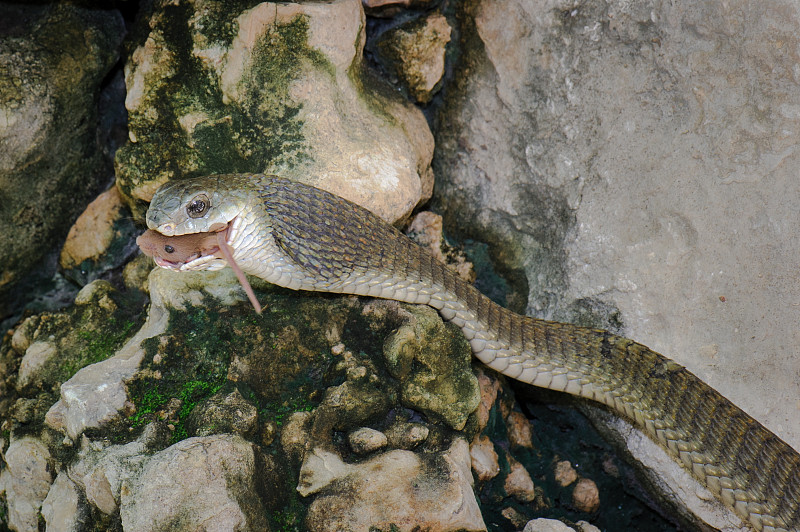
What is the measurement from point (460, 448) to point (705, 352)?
5.32 ft

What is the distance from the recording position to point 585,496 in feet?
13.5

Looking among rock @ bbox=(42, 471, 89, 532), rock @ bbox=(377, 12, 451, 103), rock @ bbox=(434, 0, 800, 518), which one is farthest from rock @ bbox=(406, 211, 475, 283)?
rock @ bbox=(42, 471, 89, 532)

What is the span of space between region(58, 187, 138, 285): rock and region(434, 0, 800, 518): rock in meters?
2.58

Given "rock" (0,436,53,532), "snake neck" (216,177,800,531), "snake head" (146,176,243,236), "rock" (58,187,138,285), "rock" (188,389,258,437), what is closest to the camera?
"rock" (188,389,258,437)

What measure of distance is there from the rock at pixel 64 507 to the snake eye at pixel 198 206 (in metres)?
1.40

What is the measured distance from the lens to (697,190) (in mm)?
3941

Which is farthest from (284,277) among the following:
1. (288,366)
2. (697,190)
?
(697,190)

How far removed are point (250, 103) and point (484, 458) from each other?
2426 millimetres

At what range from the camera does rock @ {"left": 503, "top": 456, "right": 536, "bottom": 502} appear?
3.88 meters

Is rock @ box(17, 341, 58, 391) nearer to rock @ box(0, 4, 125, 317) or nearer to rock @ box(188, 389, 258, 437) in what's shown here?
rock @ box(0, 4, 125, 317)

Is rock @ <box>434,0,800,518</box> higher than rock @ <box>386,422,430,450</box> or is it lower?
higher

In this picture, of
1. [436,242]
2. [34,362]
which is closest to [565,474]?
[436,242]

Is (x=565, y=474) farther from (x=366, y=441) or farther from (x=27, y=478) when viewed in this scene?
(x=27, y=478)

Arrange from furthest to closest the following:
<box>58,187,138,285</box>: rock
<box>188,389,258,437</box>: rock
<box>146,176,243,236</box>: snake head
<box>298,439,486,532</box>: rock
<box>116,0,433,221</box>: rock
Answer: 1. <box>58,187,138,285</box>: rock
2. <box>116,0,433,221</box>: rock
3. <box>146,176,243,236</box>: snake head
4. <box>188,389,258,437</box>: rock
5. <box>298,439,486,532</box>: rock
